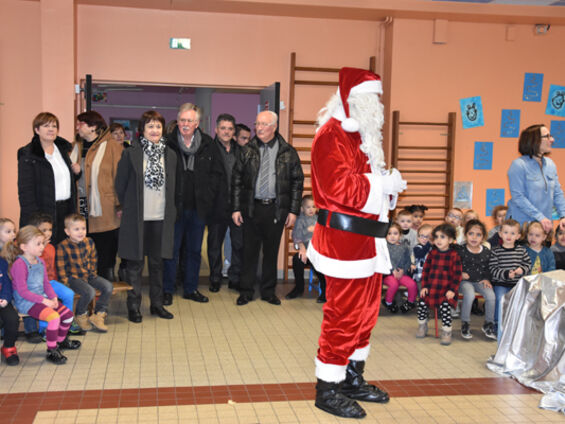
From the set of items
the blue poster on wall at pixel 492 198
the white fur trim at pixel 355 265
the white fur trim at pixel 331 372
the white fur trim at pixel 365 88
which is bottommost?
the white fur trim at pixel 331 372

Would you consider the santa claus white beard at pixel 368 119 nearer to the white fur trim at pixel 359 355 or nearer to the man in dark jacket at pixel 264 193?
the white fur trim at pixel 359 355

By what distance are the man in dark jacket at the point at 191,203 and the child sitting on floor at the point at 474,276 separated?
2.17 metres

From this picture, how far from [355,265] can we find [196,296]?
261 centimetres

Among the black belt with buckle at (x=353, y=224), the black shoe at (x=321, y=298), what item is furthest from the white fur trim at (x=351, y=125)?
the black shoe at (x=321, y=298)

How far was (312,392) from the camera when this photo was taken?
10.5ft

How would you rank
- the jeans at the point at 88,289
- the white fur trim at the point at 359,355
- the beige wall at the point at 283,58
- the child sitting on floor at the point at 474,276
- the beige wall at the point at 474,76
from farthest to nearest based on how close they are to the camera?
the beige wall at the point at 474,76, the beige wall at the point at 283,58, the child sitting on floor at the point at 474,276, the jeans at the point at 88,289, the white fur trim at the point at 359,355

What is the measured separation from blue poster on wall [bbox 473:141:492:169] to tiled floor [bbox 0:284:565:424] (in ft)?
8.51

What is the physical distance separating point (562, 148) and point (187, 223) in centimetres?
445

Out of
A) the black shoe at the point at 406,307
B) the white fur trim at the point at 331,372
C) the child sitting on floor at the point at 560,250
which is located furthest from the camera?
the black shoe at the point at 406,307

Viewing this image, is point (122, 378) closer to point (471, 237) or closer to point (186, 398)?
point (186, 398)

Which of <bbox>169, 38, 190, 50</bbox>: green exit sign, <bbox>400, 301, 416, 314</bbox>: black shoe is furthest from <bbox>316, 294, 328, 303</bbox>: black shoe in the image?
<bbox>169, 38, 190, 50</bbox>: green exit sign

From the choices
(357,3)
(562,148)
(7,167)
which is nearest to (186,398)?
(7,167)

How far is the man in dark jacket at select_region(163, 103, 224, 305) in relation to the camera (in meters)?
4.96

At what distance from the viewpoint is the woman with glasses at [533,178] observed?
4359 millimetres
